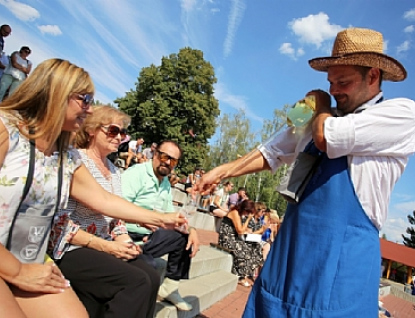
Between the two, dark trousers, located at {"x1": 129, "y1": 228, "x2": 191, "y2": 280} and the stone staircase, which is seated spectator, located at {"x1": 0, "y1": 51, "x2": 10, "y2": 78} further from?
dark trousers, located at {"x1": 129, "y1": 228, "x2": 191, "y2": 280}

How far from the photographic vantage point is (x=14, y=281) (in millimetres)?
1626

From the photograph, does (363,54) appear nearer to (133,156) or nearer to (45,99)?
(45,99)

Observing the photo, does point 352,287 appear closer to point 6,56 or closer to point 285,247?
point 285,247

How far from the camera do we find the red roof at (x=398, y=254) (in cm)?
2617

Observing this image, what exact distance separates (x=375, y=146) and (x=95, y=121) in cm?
228

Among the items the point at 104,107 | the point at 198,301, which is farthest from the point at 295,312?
the point at 198,301

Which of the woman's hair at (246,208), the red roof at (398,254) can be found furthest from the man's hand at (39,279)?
the red roof at (398,254)

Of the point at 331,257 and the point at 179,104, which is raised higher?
the point at 179,104

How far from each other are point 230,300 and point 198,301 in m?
A: 1.41

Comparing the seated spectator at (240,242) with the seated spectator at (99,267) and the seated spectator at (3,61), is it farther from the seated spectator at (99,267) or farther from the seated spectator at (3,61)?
the seated spectator at (3,61)

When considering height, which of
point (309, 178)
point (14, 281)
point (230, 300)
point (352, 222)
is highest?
point (309, 178)

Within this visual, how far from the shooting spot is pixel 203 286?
4.68 m

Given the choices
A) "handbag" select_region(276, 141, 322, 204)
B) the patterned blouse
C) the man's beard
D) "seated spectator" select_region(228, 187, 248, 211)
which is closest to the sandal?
the man's beard

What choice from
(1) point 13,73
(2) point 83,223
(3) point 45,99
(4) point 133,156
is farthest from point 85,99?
(4) point 133,156
